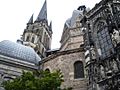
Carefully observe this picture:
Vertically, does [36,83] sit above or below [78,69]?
below

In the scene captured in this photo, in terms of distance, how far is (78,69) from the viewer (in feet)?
61.6

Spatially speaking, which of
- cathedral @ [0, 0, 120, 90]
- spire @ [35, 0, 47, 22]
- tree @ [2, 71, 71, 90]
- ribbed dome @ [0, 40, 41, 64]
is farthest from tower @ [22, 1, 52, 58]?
tree @ [2, 71, 71, 90]

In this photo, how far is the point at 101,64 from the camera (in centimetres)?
1575

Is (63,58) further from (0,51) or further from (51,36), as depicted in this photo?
(51,36)

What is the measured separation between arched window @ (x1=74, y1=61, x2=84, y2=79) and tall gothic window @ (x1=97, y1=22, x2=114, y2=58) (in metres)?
2.96

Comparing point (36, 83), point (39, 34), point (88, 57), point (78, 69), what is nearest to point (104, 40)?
point (88, 57)

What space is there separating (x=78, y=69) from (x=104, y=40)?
3795 millimetres

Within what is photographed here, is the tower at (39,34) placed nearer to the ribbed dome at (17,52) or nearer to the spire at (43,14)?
the spire at (43,14)

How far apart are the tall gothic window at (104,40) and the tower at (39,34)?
1133 inches

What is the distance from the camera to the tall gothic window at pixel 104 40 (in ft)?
52.7

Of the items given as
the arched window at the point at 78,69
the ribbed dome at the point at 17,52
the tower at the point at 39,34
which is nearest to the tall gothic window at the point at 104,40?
the arched window at the point at 78,69

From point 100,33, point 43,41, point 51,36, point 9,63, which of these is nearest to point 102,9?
point 100,33

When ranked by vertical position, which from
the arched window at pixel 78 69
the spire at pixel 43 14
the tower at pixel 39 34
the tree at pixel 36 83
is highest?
the spire at pixel 43 14

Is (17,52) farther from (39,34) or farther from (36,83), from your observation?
(39,34)
